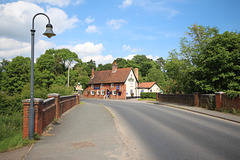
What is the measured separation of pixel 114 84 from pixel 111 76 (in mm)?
3213

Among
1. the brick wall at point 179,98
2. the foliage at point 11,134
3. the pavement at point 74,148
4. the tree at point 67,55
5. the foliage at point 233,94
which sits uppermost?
the tree at point 67,55

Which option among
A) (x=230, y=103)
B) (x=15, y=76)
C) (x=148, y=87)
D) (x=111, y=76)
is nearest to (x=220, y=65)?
(x=230, y=103)

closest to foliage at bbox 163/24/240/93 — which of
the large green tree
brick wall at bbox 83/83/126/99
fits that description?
brick wall at bbox 83/83/126/99

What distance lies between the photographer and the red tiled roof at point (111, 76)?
48.5 meters

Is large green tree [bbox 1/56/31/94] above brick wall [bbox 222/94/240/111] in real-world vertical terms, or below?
above

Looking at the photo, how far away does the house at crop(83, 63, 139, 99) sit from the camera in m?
47.7

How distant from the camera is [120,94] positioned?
4762 centimetres

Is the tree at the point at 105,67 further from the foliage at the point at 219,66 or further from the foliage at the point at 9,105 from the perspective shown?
the foliage at the point at 9,105

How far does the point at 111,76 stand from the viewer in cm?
5191

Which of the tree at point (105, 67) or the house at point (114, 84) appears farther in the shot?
the tree at point (105, 67)

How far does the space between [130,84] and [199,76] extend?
29.0 metres

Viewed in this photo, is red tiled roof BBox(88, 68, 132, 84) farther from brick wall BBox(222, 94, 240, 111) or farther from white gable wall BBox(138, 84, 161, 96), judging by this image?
brick wall BBox(222, 94, 240, 111)

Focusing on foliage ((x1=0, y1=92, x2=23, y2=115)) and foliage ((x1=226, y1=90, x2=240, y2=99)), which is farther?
foliage ((x1=226, y1=90, x2=240, y2=99))

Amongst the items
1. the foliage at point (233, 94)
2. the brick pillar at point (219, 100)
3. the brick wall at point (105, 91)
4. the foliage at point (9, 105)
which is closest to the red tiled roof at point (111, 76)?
the brick wall at point (105, 91)
